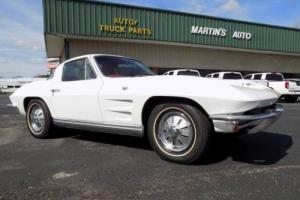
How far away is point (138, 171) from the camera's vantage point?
4059 millimetres

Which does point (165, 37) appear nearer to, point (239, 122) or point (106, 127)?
point (106, 127)

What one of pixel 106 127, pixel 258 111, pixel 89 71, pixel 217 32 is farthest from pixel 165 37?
pixel 258 111

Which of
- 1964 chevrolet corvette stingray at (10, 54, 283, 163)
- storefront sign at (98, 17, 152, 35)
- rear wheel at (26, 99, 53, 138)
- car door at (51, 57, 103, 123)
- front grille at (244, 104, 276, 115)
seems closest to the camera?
1964 chevrolet corvette stingray at (10, 54, 283, 163)

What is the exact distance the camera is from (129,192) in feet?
11.0

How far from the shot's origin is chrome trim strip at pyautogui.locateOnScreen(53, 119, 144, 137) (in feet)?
15.4

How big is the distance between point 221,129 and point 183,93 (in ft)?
2.06

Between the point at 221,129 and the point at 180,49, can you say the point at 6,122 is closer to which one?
the point at 221,129

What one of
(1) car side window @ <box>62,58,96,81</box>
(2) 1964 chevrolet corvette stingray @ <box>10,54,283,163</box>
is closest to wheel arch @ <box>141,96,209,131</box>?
(2) 1964 chevrolet corvette stingray @ <box>10,54,283,163</box>

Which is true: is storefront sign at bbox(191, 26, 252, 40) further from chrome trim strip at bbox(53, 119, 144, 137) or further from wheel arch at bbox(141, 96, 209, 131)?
wheel arch at bbox(141, 96, 209, 131)

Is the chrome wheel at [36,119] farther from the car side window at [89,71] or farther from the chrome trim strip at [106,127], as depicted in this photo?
the car side window at [89,71]

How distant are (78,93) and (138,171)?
1.93 m

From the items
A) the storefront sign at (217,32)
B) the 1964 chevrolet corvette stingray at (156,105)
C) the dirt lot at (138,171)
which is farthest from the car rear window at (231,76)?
the 1964 chevrolet corvette stingray at (156,105)

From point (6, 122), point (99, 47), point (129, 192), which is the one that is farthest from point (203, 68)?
point (129, 192)

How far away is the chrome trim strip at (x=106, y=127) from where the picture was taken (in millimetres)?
4684
